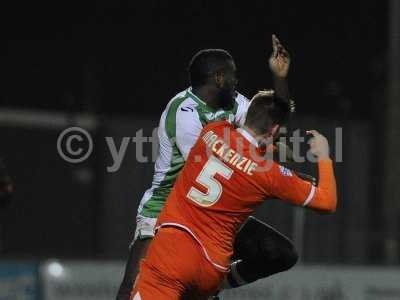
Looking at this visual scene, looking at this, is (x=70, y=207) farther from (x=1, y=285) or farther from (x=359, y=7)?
(x=359, y=7)

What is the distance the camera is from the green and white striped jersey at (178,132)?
7.70 meters

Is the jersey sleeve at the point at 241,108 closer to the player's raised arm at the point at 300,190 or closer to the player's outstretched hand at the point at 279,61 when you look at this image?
the player's outstretched hand at the point at 279,61

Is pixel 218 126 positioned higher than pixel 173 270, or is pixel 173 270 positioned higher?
pixel 218 126

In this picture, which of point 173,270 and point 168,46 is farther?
point 168,46

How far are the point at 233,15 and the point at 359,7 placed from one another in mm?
2378

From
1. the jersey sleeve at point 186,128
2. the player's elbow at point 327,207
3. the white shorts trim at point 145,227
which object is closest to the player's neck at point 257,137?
the player's elbow at point 327,207

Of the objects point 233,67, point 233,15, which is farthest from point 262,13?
point 233,67

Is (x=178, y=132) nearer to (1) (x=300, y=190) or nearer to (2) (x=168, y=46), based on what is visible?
(1) (x=300, y=190)

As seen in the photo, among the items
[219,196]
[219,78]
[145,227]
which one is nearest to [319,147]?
[219,196]

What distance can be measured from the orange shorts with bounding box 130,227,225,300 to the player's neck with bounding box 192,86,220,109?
1.14 meters

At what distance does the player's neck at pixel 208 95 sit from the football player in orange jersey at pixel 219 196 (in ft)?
2.43

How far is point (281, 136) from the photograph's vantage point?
7344 mm

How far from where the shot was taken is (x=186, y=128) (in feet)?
25.2

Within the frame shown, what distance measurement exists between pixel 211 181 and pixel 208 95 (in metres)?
1.00
